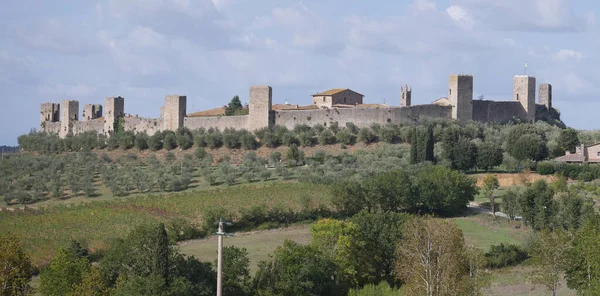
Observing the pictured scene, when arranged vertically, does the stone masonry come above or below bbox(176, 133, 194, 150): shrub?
above

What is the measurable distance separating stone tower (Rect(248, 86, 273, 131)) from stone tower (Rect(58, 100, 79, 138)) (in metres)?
17.4

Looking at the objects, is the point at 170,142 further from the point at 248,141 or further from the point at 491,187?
the point at 491,187

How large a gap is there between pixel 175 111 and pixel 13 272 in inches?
1464

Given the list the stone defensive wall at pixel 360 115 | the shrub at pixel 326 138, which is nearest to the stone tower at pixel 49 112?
the stone defensive wall at pixel 360 115

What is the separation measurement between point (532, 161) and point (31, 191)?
23.9 meters

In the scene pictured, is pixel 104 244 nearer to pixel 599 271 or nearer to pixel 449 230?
Result: pixel 449 230

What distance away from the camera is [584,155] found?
52.0 m

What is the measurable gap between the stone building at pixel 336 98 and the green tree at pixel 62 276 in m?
34.9

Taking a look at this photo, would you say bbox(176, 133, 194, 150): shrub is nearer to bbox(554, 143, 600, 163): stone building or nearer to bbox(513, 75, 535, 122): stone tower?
bbox(513, 75, 535, 122): stone tower

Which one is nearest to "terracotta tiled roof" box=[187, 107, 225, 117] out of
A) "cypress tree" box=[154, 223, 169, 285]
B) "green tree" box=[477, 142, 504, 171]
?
"green tree" box=[477, 142, 504, 171]

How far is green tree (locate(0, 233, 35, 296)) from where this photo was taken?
24.7 m

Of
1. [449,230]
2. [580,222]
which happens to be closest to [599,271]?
[449,230]

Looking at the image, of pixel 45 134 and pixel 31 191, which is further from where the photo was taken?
pixel 45 134

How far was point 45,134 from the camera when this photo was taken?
71.9m
